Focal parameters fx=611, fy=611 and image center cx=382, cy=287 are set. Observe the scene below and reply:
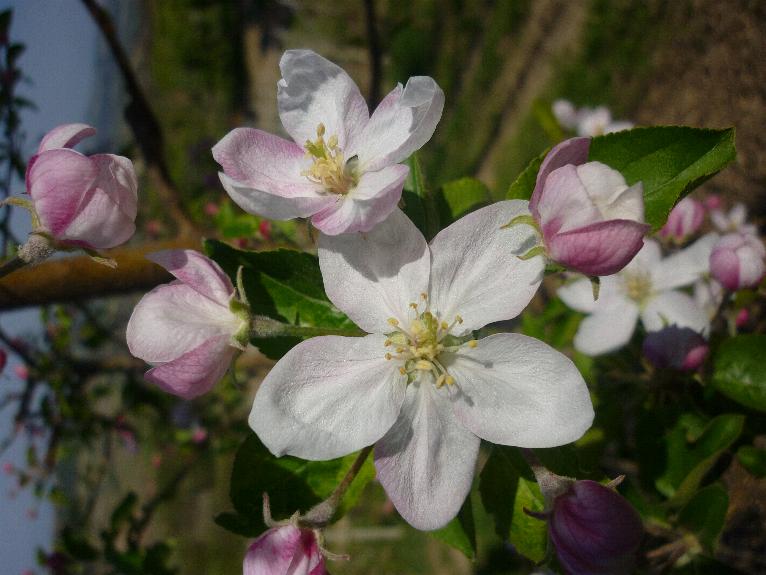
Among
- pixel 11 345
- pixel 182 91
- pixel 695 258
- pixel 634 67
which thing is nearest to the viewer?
pixel 695 258

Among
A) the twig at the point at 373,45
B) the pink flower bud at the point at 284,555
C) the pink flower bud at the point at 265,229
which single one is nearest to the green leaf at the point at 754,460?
the pink flower bud at the point at 284,555

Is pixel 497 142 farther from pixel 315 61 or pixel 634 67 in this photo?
pixel 315 61

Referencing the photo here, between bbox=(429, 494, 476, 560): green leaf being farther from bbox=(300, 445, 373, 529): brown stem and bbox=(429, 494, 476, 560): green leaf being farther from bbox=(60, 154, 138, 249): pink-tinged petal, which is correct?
bbox=(60, 154, 138, 249): pink-tinged petal

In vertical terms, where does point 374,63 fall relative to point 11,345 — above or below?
above

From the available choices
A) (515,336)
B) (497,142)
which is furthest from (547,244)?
(497,142)

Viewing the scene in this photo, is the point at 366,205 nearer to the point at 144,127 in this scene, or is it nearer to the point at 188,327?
the point at 188,327

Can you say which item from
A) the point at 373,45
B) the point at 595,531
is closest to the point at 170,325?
the point at 595,531
